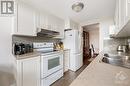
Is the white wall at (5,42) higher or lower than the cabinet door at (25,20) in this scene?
lower

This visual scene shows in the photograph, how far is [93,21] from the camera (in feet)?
17.3

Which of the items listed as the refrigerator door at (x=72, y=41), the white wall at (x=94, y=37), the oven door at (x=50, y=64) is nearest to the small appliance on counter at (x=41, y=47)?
the oven door at (x=50, y=64)

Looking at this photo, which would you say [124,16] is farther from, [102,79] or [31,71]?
[31,71]

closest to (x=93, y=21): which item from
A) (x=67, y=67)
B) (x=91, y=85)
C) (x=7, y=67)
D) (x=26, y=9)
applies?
(x=67, y=67)

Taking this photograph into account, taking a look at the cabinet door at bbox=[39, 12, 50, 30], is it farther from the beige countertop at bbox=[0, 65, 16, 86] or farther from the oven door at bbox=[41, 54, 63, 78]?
the beige countertop at bbox=[0, 65, 16, 86]

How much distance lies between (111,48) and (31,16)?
263 cm

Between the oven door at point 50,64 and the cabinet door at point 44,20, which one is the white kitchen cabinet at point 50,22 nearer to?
the cabinet door at point 44,20

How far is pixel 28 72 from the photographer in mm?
2270

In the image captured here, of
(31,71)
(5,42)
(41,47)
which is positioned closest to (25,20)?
(5,42)

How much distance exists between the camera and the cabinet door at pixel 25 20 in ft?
7.82

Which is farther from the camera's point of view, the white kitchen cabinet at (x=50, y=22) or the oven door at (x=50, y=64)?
the white kitchen cabinet at (x=50, y=22)

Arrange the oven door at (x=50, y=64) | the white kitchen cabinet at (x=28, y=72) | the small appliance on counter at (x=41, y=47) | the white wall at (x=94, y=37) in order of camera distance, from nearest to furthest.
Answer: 1. the white kitchen cabinet at (x=28, y=72)
2. the oven door at (x=50, y=64)
3. the small appliance on counter at (x=41, y=47)
4. the white wall at (x=94, y=37)

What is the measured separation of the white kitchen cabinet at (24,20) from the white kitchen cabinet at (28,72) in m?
0.63

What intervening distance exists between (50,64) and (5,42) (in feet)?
3.93
